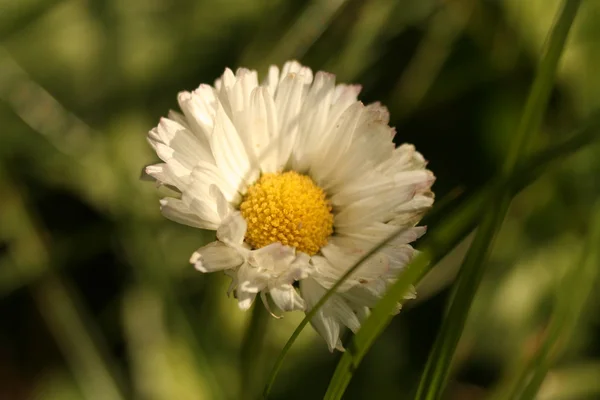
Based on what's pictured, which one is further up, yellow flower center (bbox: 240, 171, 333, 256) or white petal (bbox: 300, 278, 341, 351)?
yellow flower center (bbox: 240, 171, 333, 256)

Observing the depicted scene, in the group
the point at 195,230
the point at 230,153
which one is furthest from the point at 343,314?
the point at 195,230

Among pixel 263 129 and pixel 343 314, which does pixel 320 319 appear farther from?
pixel 263 129

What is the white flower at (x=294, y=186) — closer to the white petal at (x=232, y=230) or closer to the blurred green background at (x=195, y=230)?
the white petal at (x=232, y=230)

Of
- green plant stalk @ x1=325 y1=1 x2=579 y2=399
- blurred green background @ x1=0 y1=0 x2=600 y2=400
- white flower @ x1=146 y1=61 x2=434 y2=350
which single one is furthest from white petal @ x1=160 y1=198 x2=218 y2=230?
blurred green background @ x1=0 y1=0 x2=600 y2=400

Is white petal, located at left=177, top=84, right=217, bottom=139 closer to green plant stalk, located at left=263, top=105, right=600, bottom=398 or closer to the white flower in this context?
the white flower

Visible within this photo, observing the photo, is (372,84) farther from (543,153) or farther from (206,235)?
(543,153)
